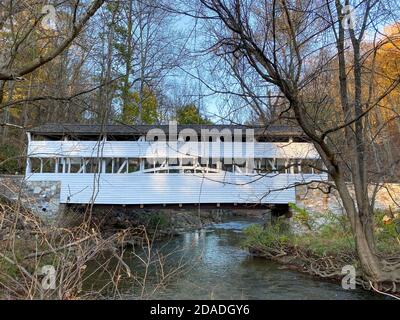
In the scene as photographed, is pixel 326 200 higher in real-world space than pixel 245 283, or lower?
higher

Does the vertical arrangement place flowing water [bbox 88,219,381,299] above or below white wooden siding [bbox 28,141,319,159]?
below

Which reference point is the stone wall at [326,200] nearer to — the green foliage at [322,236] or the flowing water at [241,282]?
the green foliage at [322,236]

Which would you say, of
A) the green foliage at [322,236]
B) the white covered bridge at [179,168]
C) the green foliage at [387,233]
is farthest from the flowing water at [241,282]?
the white covered bridge at [179,168]

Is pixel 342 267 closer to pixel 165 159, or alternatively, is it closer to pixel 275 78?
pixel 275 78

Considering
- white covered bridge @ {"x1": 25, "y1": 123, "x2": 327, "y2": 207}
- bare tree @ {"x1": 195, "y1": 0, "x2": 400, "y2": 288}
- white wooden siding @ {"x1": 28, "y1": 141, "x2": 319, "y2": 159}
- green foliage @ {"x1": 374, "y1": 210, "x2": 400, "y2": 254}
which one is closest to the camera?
bare tree @ {"x1": 195, "y1": 0, "x2": 400, "y2": 288}

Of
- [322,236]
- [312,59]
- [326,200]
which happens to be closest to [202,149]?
[326,200]

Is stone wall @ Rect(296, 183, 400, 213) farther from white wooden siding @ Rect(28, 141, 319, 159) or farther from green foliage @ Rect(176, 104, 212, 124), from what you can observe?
green foliage @ Rect(176, 104, 212, 124)

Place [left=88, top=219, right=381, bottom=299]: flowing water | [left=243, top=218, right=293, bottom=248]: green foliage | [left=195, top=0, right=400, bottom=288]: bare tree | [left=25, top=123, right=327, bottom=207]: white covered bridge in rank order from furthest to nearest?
1. [left=25, top=123, right=327, bottom=207]: white covered bridge
2. [left=243, top=218, right=293, bottom=248]: green foliage
3. [left=88, top=219, right=381, bottom=299]: flowing water
4. [left=195, top=0, right=400, bottom=288]: bare tree

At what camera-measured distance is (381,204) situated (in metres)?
13.4

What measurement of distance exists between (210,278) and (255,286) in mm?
996

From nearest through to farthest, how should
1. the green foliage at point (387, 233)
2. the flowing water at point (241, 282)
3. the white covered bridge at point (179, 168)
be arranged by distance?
the flowing water at point (241, 282) < the green foliage at point (387, 233) < the white covered bridge at point (179, 168)

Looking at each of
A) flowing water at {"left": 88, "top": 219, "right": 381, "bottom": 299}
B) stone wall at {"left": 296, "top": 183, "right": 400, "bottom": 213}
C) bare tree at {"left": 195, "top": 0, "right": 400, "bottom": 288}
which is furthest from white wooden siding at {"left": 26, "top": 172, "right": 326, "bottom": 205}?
bare tree at {"left": 195, "top": 0, "right": 400, "bottom": 288}

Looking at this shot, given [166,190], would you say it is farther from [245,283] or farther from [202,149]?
[245,283]

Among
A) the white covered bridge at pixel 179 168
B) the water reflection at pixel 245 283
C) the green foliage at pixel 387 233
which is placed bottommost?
the water reflection at pixel 245 283
